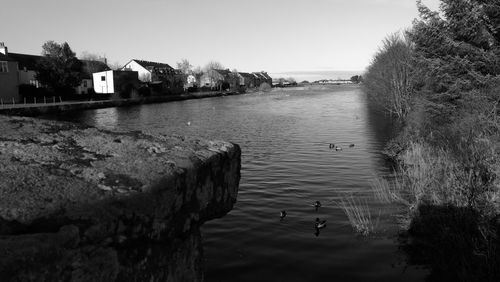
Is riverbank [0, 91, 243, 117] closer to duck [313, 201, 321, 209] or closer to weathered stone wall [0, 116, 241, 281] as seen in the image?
duck [313, 201, 321, 209]

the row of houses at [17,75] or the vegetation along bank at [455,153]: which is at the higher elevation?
the row of houses at [17,75]

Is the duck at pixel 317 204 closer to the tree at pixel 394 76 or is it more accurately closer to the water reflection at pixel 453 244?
the water reflection at pixel 453 244

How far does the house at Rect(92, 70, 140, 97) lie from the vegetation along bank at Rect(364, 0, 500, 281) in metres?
71.7

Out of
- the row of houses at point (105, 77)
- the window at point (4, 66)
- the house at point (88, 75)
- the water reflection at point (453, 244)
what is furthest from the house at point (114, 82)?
the water reflection at point (453, 244)

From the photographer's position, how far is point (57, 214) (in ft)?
7.19

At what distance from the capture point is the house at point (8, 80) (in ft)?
202

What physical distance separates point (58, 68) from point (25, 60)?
1708 cm

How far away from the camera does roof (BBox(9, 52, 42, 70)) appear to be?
76819 millimetres

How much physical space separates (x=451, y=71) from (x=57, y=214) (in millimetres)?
19100

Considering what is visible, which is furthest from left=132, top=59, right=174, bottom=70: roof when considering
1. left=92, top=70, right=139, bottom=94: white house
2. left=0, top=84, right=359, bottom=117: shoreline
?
left=92, top=70, right=139, bottom=94: white house

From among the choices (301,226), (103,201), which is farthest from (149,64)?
(103,201)

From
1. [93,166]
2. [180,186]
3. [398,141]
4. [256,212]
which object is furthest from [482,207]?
[398,141]

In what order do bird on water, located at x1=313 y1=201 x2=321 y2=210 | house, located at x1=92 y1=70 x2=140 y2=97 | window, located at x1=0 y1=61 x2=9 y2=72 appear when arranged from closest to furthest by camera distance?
bird on water, located at x1=313 y1=201 x2=321 y2=210
window, located at x1=0 y1=61 x2=9 y2=72
house, located at x1=92 y1=70 x2=140 y2=97

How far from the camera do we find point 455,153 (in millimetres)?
11648
